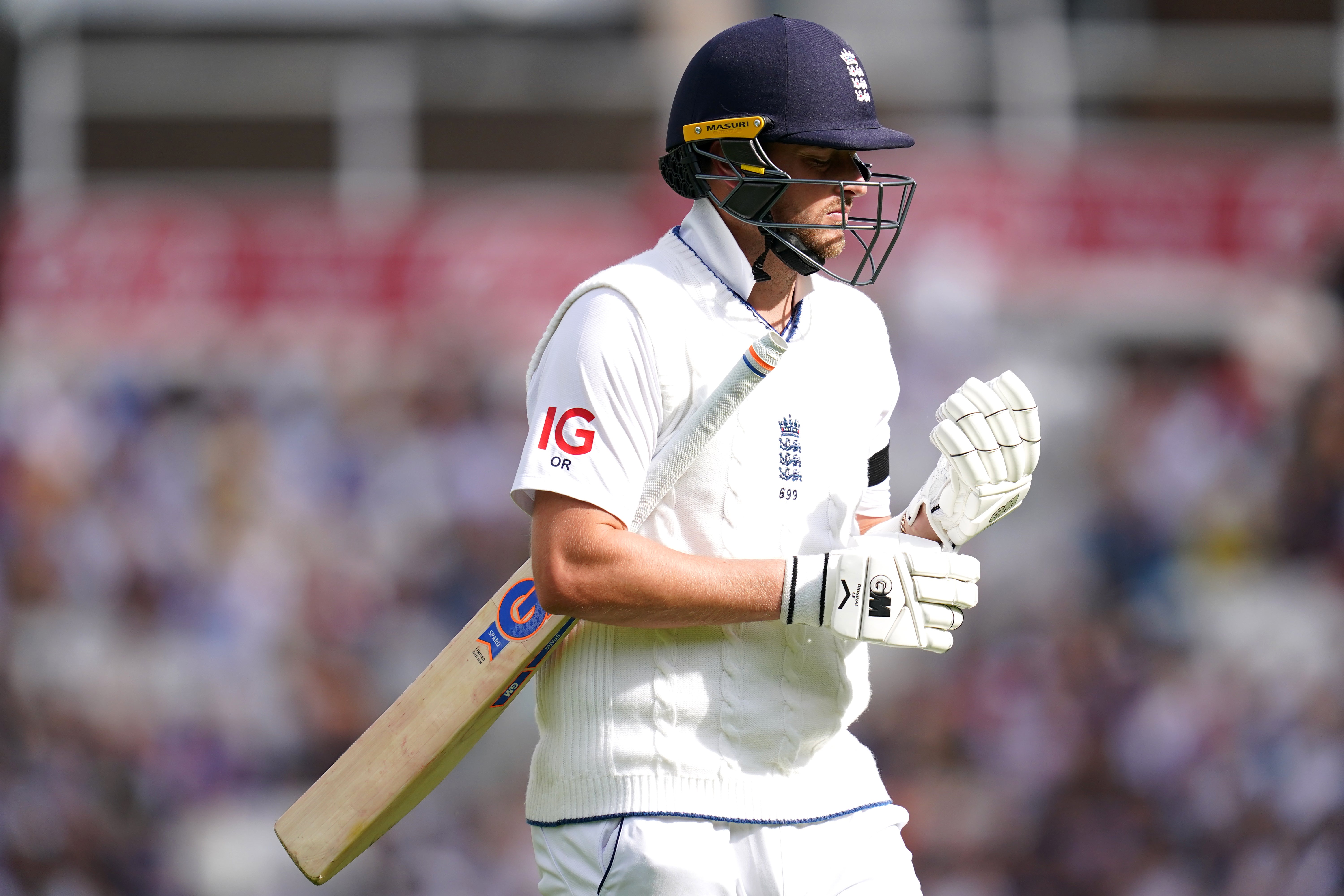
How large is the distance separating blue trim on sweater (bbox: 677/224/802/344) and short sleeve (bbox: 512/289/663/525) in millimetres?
209

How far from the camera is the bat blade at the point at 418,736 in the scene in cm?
236

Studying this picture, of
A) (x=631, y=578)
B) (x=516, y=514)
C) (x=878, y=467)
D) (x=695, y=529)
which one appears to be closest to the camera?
(x=631, y=578)

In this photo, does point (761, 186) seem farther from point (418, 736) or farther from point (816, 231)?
point (418, 736)

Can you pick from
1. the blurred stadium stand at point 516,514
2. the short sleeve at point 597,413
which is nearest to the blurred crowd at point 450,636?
the blurred stadium stand at point 516,514

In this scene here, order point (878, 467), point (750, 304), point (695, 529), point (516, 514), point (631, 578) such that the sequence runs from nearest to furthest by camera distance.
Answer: point (631, 578) < point (695, 529) < point (750, 304) < point (878, 467) < point (516, 514)

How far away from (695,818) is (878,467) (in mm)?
744

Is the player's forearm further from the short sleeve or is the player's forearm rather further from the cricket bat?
the cricket bat

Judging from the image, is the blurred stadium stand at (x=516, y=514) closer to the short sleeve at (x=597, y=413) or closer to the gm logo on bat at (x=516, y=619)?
the gm logo on bat at (x=516, y=619)

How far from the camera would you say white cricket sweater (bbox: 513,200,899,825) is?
2176 millimetres

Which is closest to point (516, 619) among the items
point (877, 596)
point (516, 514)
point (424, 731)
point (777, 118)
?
point (424, 731)

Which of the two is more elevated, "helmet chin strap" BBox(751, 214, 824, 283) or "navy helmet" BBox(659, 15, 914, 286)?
"navy helmet" BBox(659, 15, 914, 286)

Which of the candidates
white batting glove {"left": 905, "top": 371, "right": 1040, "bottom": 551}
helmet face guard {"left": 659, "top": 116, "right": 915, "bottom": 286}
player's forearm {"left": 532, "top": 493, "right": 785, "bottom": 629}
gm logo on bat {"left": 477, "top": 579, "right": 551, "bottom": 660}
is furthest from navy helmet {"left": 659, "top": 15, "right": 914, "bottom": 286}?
A: gm logo on bat {"left": 477, "top": 579, "right": 551, "bottom": 660}

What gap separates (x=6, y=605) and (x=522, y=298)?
2.91 metres

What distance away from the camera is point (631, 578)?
2.10 meters
